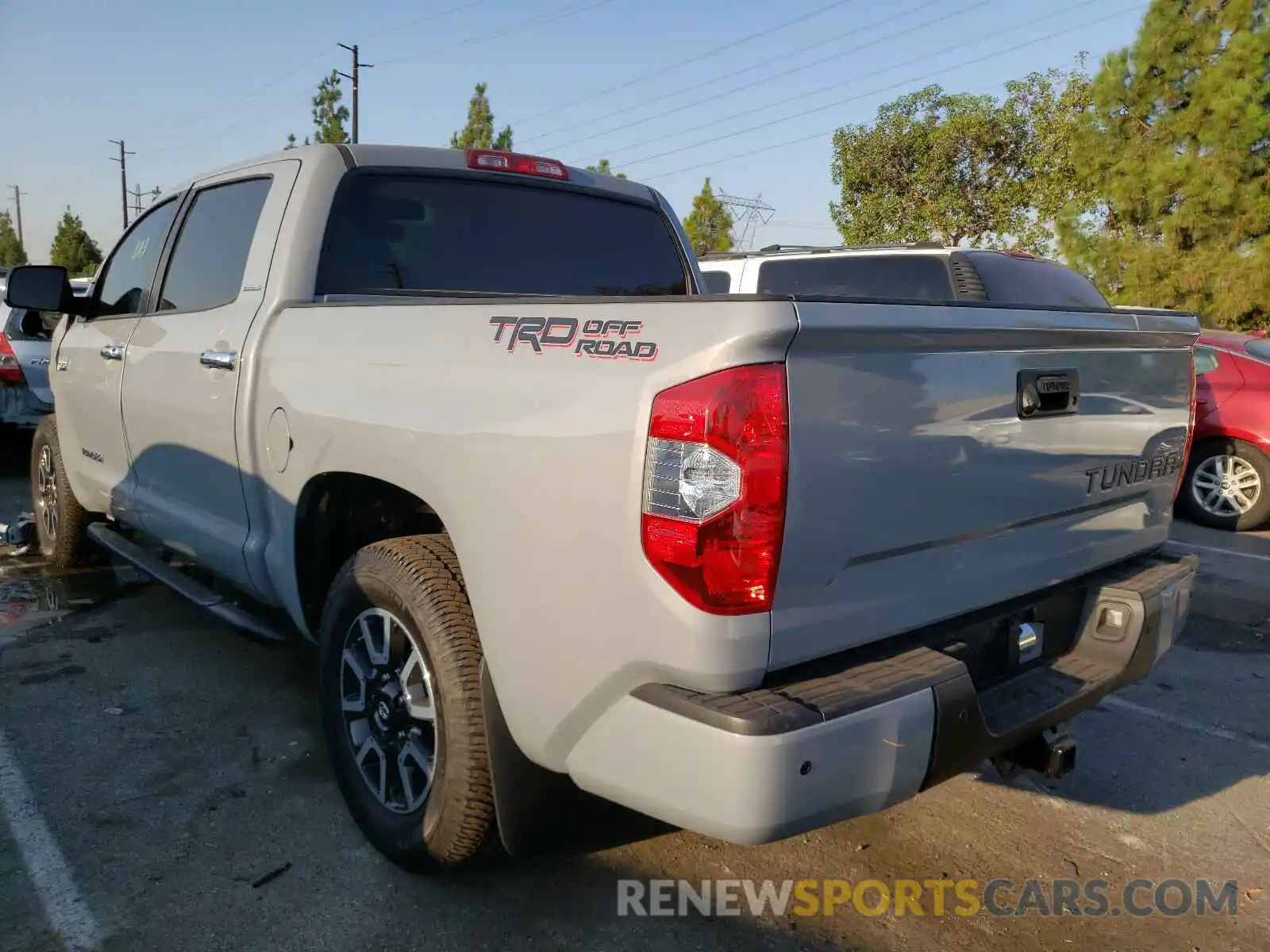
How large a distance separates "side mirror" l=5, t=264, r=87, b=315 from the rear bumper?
368 centimetres

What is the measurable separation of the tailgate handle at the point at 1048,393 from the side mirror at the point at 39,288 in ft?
13.4

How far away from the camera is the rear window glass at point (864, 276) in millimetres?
7156

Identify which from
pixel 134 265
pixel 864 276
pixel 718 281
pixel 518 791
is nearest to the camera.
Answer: pixel 518 791

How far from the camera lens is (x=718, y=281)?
28.1 feet

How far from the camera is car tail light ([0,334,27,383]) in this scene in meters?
8.15

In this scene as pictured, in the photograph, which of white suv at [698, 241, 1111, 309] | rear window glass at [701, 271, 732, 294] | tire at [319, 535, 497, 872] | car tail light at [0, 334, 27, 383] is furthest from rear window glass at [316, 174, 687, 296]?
car tail light at [0, 334, 27, 383]

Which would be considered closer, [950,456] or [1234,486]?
[950,456]

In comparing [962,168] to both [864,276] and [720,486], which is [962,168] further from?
[720,486]

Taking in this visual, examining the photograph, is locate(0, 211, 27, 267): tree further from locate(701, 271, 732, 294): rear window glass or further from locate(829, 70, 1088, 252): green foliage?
locate(701, 271, 732, 294): rear window glass

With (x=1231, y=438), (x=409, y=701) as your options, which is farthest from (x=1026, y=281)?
(x=409, y=701)

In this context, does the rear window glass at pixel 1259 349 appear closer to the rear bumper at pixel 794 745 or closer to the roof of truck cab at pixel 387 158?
the roof of truck cab at pixel 387 158

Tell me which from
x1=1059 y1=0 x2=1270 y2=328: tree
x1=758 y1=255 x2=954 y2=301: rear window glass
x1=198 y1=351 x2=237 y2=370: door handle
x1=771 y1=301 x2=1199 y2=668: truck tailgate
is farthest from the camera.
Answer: x1=1059 y1=0 x2=1270 y2=328: tree

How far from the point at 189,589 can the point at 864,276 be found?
5.54m

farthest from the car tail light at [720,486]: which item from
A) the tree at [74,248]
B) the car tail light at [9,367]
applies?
the tree at [74,248]
